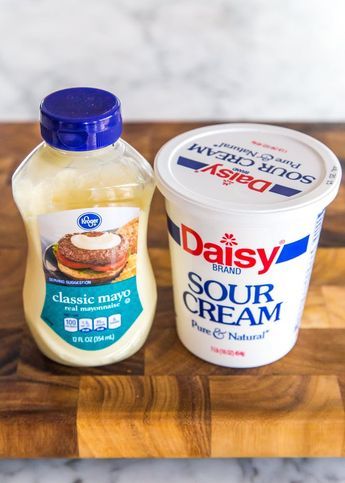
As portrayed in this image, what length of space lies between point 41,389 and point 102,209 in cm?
19

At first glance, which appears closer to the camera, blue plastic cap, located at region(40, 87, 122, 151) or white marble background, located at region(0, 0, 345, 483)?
blue plastic cap, located at region(40, 87, 122, 151)

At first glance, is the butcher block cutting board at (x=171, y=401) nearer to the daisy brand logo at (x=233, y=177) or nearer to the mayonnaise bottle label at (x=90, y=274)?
the mayonnaise bottle label at (x=90, y=274)

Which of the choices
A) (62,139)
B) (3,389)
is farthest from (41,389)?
(62,139)

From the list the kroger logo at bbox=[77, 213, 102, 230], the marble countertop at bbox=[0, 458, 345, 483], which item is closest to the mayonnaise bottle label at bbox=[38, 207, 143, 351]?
the kroger logo at bbox=[77, 213, 102, 230]

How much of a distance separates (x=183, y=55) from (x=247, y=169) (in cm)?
58

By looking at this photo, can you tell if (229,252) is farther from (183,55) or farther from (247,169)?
(183,55)

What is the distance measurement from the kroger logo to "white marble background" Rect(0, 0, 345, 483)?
61 centimetres

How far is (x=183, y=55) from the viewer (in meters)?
1.29

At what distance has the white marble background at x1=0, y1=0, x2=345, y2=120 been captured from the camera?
1250 mm

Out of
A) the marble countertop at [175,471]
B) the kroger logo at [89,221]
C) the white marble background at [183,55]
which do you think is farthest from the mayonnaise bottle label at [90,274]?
the white marble background at [183,55]

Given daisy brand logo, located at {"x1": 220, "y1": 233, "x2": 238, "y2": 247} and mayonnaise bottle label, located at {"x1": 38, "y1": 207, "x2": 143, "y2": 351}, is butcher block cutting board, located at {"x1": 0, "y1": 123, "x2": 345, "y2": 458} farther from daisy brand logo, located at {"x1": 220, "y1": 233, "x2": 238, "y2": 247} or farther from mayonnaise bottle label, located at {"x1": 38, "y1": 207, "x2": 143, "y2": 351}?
daisy brand logo, located at {"x1": 220, "y1": 233, "x2": 238, "y2": 247}

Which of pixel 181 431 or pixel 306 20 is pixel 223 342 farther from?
pixel 306 20

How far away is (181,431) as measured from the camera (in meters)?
0.74

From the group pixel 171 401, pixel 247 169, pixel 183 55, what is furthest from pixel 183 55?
pixel 171 401
